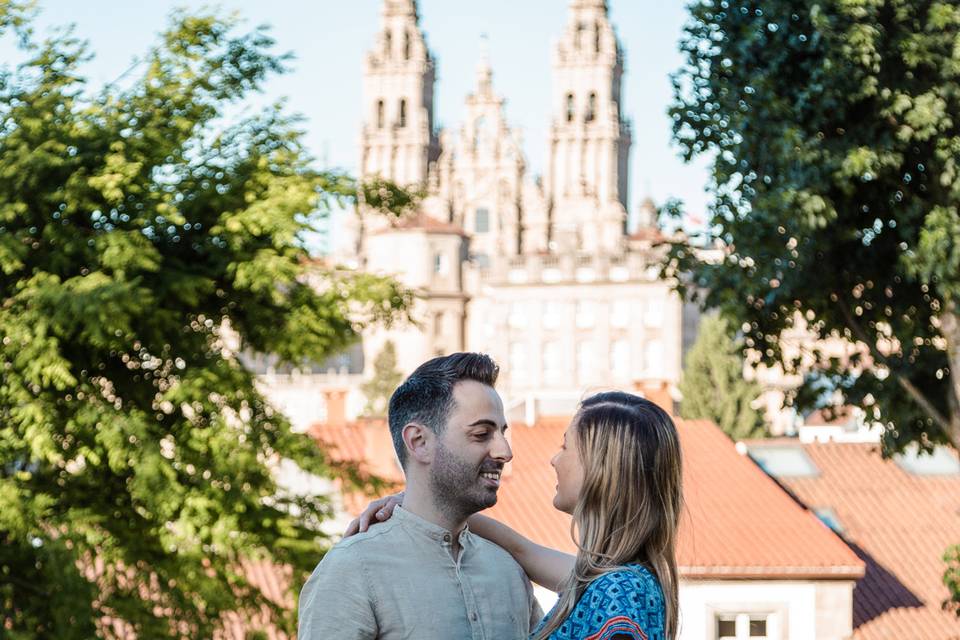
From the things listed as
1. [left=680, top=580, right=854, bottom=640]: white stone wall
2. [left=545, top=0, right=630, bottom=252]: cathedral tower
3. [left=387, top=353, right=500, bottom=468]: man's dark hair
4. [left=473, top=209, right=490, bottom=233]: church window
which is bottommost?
[left=680, top=580, right=854, bottom=640]: white stone wall

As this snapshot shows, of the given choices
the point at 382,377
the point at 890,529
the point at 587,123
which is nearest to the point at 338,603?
the point at 890,529

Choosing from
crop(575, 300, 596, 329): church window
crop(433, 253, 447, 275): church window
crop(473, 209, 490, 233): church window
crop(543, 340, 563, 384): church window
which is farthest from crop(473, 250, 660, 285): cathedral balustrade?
crop(473, 209, 490, 233): church window

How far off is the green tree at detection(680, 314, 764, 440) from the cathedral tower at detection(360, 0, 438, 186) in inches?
1789

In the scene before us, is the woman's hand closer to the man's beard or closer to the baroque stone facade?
the man's beard

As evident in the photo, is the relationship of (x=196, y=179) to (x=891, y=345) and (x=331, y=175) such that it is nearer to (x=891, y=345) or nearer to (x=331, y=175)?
(x=331, y=175)

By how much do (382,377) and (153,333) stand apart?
75.4m

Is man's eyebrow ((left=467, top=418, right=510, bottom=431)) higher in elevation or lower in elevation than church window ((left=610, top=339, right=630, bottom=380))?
higher

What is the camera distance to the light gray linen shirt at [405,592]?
3.22 metres

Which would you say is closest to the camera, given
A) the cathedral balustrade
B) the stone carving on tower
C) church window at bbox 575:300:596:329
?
the cathedral balustrade

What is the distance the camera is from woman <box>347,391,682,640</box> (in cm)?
334

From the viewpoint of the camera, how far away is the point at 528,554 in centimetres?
404

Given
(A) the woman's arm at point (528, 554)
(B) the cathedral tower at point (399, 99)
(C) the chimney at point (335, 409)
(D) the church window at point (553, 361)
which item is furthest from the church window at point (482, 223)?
(A) the woman's arm at point (528, 554)

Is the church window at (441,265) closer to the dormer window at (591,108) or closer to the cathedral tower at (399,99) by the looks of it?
the cathedral tower at (399,99)

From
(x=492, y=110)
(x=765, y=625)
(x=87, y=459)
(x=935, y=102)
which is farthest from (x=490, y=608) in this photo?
(x=492, y=110)
